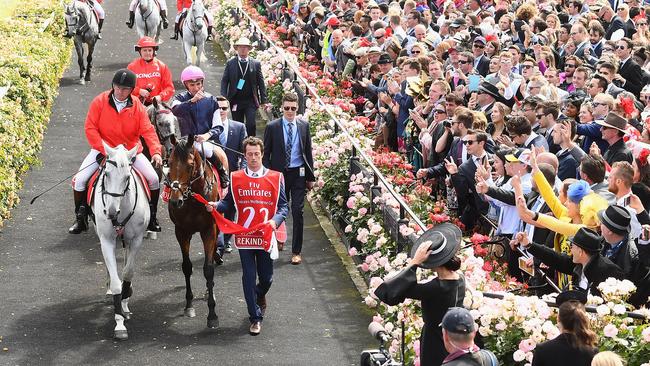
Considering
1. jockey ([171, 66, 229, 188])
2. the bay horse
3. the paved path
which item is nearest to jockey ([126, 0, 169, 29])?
the paved path

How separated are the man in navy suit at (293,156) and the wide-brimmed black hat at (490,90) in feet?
7.46

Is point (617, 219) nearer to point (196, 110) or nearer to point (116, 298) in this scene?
point (116, 298)

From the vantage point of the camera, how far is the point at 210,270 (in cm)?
1292

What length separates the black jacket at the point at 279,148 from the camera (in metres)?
14.9

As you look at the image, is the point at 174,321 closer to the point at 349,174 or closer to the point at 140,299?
the point at 140,299

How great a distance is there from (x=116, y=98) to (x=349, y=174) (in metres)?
3.46

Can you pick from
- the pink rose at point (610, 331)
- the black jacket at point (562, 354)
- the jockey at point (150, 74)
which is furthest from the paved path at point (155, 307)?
the black jacket at point (562, 354)

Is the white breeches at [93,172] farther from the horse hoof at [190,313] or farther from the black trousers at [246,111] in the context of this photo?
the black trousers at [246,111]

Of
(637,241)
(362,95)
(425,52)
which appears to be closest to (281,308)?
(637,241)

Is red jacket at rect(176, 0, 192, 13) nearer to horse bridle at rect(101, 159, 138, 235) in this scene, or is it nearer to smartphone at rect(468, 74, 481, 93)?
smartphone at rect(468, 74, 481, 93)

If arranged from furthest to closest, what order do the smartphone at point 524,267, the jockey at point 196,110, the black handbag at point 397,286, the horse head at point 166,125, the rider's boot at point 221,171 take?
the horse head at point 166,125 < the jockey at point 196,110 < the rider's boot at point 221,171 < the smartphone at point 524,267 < the black handbag at point 397,286

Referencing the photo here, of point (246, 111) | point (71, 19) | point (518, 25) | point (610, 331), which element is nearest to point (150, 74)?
point (246, 111)

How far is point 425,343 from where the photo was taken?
8.89m

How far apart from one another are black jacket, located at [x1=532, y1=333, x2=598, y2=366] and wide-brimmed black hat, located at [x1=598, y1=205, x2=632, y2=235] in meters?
2.16
